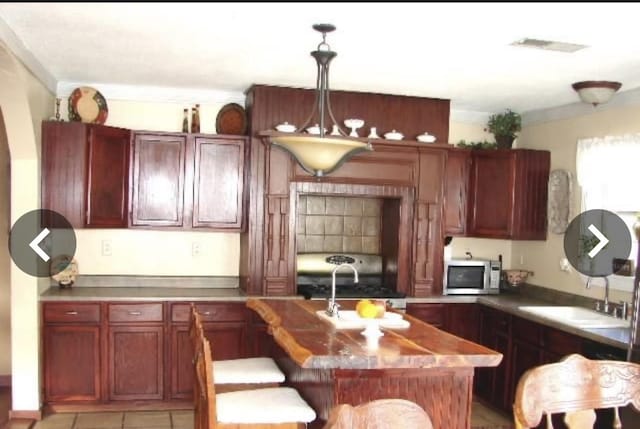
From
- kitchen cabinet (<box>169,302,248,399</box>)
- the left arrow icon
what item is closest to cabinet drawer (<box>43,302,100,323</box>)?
the left arrow icon

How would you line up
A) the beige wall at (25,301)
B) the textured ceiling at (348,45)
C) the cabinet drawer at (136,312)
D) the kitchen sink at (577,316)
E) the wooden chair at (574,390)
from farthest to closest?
the cabinet drawer at (136,312)
the beige wall at (25,301)
the kitchen sink at (577,316)
the textured ceiling at (348,45)
the wooden chair at (574,390)

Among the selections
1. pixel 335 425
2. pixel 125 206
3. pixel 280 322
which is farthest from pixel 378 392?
pixel 125 206

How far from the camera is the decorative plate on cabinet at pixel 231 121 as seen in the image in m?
5.41

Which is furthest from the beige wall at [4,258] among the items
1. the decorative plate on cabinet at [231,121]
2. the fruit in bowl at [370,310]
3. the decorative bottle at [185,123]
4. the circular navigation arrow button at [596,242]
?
the circular navigation arrow button at [596,242]

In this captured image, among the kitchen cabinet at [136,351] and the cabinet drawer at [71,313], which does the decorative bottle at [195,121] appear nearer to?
the kitchen cabinet at [136,351]

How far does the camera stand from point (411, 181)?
543 cm

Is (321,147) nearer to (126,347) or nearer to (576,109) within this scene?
(126,347)

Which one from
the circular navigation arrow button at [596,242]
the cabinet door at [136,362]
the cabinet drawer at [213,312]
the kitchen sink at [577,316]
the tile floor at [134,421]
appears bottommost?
the tile floor at [134,421]

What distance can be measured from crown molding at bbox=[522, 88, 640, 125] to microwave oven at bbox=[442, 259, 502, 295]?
1.34 metres

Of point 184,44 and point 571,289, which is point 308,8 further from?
point 571,289

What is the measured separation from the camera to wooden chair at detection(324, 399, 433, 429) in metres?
1.48

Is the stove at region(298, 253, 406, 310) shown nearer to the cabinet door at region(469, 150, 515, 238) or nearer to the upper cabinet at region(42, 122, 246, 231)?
the upper cabinet at region(42, 122, 246, 231)

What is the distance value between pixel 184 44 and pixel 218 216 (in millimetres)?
1744

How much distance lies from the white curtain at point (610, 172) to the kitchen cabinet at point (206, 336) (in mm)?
2864
